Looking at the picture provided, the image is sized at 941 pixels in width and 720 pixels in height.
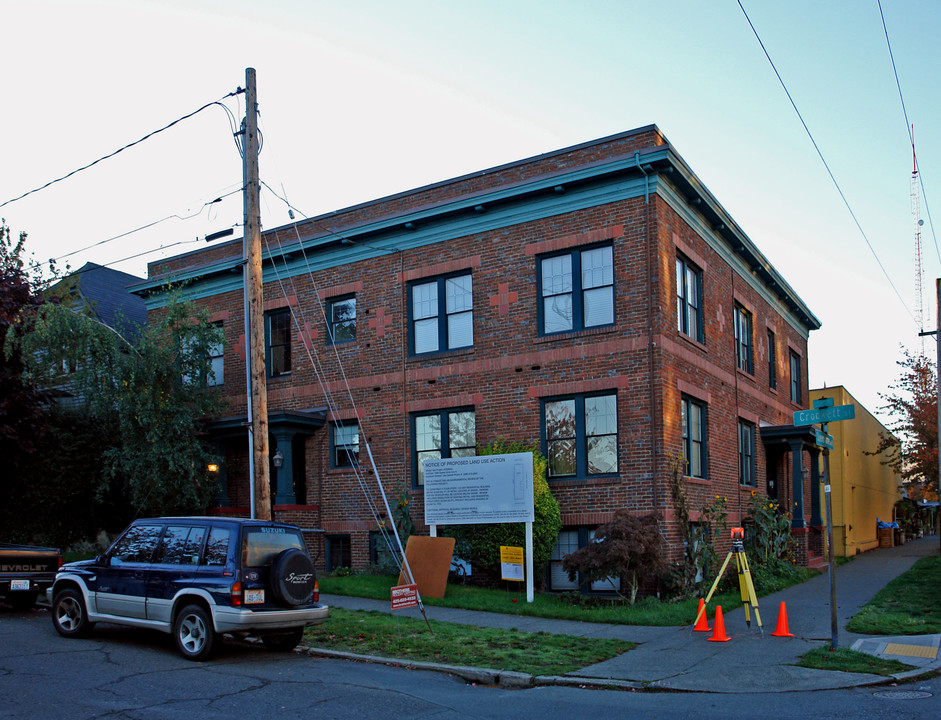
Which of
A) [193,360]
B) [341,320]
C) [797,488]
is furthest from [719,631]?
[193,360]

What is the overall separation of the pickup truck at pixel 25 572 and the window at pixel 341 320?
30.3 ft

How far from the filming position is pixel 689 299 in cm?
2028

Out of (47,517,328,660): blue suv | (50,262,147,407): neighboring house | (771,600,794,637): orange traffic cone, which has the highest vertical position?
(50,262,147,407): neighboring house

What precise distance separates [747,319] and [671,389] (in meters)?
8.21

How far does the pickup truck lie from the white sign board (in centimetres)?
730

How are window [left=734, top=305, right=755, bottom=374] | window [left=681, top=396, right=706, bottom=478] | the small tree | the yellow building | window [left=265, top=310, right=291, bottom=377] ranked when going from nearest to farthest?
the small tree
window [left=681, top=396, right=706, bottom=478]
window [left=265, top=310, right=291, bottom=377]
window [left=734, top=305, right=755, bottom=374]
the yellow building

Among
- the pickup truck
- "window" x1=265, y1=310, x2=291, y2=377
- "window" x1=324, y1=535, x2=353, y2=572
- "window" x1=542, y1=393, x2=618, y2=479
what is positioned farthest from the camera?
"window" x1=265, y1=310, x2=291, y2=377

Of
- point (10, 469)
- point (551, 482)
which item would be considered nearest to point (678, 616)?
point (551, 482)

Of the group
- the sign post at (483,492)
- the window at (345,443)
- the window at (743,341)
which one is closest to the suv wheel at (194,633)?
the sign post at (483,492)

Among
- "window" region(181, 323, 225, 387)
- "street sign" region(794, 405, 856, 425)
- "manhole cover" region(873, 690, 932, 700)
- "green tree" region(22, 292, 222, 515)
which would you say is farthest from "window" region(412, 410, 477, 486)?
"manhole cover" region(873, 690, 932, 700)

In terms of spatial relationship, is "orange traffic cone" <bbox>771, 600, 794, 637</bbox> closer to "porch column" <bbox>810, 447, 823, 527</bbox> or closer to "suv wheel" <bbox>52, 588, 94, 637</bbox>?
"suv wheel" <bbox>52, 588, 94, 637</bbox>

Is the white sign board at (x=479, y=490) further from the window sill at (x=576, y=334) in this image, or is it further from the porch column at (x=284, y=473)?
the porch column at (x=284, y=473)

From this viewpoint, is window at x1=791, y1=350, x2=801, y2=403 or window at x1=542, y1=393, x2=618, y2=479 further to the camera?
window at x1=791, y1=350, x2=801, y2=403

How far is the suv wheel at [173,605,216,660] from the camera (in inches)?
427
